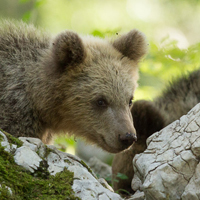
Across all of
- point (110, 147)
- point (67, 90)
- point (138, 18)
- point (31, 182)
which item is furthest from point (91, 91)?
point (138, 18)

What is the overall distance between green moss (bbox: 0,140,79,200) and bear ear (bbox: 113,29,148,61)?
299 cm

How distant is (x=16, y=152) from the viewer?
303cm

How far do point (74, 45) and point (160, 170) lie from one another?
228 centimetres

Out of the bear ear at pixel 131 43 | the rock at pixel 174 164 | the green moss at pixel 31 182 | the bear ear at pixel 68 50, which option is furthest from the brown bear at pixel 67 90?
the green moss at pixel 31 182

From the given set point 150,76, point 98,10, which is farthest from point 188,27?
point 150,76

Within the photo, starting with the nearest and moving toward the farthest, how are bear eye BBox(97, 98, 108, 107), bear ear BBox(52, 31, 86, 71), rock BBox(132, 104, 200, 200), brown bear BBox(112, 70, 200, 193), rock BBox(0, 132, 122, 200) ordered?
rock BBox(0, 132, 122, 200) → rock BBox(132, 104, 200, 200) → bear ear BBox(52, 31, 86, 71) → bear eye BBox(97, 98, 108, 107) → brown bear BBox(112, 70, 200, 193)

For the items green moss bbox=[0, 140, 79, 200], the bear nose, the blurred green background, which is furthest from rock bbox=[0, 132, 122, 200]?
the blurred green background

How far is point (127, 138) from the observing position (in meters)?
4.39

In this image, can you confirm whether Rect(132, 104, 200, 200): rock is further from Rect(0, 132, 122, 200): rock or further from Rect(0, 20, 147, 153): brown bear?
Rect(0, 20, 147, 153): brown bear

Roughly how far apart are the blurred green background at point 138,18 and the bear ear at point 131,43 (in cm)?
393

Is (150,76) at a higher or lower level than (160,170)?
lower

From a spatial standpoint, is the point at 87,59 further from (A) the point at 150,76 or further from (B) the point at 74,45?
(A) the point at 150,76

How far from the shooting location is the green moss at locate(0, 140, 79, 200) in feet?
8.73

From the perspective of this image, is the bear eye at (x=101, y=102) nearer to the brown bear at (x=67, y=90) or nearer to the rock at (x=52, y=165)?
the brown bear at (x=67, y=90)
